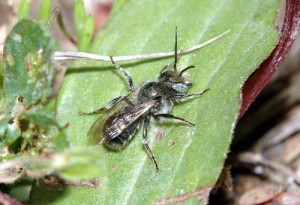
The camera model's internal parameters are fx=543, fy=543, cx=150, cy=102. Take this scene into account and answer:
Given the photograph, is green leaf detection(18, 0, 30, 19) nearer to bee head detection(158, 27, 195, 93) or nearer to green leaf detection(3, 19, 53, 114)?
green leaf detection(3, 19, 53, 114)

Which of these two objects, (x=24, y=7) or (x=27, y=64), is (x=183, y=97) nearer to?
(x=27, y=64)

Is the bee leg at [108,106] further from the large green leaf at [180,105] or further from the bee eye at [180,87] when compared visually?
the bee eye at [180,87]

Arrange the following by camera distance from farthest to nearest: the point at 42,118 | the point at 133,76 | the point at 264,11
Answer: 1. the point at 133,76
2. the point at 264,11
3. the point at 42,118

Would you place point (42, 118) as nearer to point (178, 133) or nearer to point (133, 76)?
point (178, 133)

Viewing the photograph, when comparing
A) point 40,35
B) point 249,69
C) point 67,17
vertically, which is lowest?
point 249,69

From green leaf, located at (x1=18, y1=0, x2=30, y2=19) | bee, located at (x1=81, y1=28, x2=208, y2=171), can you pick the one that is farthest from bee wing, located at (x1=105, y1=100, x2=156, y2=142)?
green leaf, located at (x1=18, y1=0, x2=30, y2=19)

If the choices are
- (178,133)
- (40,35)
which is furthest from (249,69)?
(40,35)

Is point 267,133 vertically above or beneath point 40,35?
beneath
